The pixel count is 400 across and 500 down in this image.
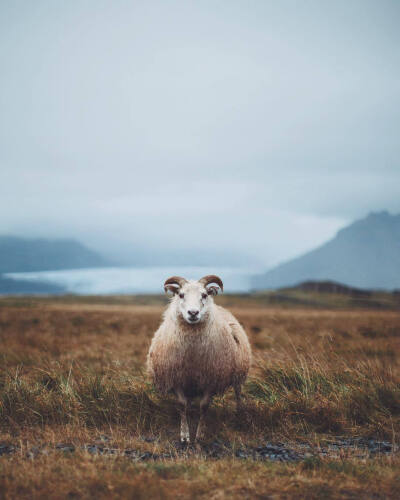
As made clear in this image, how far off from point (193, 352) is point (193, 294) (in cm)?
113

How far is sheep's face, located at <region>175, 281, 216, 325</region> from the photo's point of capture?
651 centimetres

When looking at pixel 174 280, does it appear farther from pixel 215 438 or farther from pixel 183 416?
pixel 215 438

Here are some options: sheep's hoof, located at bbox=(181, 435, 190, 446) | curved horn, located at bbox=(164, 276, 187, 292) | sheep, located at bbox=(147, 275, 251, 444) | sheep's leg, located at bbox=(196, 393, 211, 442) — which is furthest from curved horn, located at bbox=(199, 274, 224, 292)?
sheep's hoof, located at bbox=(181, 435, 190, 446)

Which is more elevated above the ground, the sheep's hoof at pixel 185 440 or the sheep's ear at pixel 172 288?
the sheep's ear at pixel 172 288

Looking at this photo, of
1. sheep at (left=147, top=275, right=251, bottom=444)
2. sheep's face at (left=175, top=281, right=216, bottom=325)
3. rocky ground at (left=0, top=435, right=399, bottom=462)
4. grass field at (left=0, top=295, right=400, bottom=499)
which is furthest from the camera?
sheep at (left=147, top=275, right=251, bottom=444)

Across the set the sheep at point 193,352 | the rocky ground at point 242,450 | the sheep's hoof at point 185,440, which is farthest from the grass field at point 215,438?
the sheep at point 193,352

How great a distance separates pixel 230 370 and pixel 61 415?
3.27m

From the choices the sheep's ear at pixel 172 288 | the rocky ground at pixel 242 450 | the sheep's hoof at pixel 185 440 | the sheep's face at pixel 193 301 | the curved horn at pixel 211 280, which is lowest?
the sheep's hoof at pixel 185 440

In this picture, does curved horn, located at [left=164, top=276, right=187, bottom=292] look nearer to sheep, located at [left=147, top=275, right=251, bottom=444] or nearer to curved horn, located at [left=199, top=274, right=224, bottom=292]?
sheep, located at [left=147, top=275, right=251, bottom=444]

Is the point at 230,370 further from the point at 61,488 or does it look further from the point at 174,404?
the point at 61,488

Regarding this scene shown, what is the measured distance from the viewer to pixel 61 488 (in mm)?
4285

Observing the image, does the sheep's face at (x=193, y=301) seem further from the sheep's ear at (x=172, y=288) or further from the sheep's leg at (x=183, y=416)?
the sheep's leg at (x=183, y=416)

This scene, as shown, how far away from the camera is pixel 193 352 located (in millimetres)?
6945

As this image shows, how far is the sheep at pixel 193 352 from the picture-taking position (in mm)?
6898
